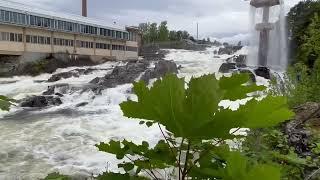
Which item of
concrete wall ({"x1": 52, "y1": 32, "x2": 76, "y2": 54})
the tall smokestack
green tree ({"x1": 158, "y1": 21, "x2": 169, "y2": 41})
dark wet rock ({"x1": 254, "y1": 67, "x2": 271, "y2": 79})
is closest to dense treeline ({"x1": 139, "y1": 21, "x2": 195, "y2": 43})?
green tree ({"x1": 158, "y1": 21, "x2": 169, "y2": 41})

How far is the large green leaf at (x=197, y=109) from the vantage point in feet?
3.13

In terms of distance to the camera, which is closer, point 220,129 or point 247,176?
point 247,176

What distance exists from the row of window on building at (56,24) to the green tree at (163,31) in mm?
28566

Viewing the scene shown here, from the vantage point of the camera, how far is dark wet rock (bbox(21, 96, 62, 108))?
81.9 feet

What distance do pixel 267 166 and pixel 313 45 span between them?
8476 mm

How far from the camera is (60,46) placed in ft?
146

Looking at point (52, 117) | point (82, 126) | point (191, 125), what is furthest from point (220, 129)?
point (52, 117)

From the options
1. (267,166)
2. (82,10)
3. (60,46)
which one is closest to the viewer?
(267,166)

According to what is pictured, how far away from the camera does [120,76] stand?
32.2 meters

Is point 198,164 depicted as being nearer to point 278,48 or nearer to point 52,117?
point 52,117

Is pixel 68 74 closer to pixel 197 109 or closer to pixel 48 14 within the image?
pixel 48 14

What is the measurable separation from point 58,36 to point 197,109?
148 ft

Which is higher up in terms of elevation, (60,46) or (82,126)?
(60,46)

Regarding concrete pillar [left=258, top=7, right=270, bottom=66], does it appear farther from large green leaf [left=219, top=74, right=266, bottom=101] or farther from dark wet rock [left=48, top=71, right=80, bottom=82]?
large green leaf [left=219, top=74, right=266, bottom=101]
